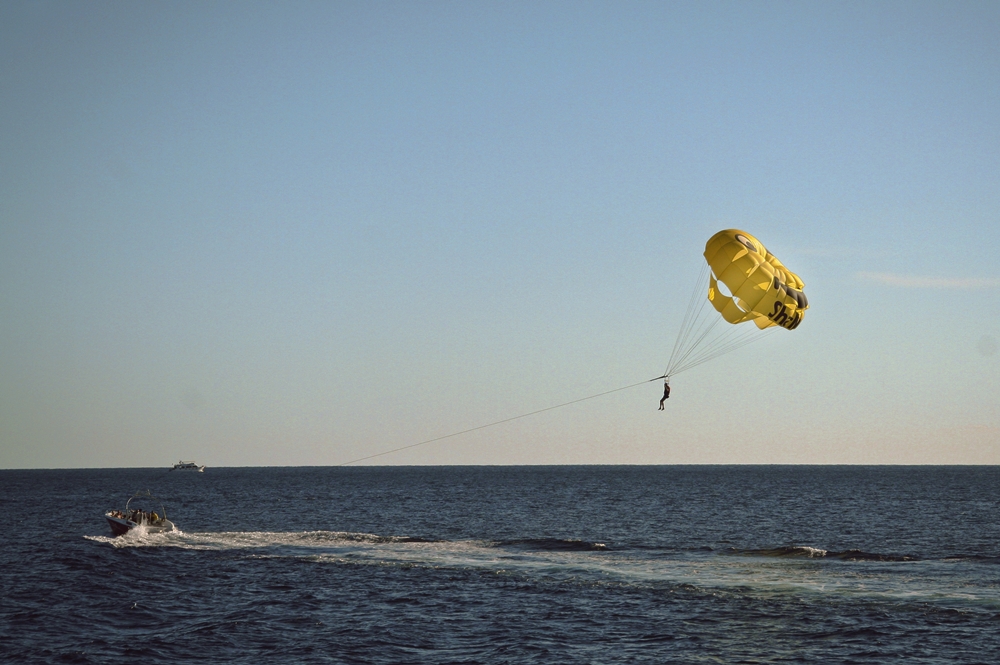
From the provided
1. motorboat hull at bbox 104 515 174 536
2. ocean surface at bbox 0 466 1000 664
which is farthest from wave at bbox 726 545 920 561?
motorboat hull at bbox 104 515 174 536

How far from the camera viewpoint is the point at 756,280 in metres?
32.0

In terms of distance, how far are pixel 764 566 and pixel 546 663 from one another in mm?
19707

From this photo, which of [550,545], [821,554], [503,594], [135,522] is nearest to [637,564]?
[550,545]

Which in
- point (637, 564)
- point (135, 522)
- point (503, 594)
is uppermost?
point (135, 522)

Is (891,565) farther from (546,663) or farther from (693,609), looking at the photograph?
(546,663)

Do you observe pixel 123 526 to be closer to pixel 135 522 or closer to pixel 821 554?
pixel 135 522

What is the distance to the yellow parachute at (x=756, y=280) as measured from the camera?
32.1m

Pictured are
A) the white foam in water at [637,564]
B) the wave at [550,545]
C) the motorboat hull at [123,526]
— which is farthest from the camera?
the motorboat hull at [123,526]

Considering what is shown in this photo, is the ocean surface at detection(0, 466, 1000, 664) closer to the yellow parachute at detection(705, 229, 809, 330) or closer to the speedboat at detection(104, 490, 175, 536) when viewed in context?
the speedboat at detection(104, 490, 175, 536)

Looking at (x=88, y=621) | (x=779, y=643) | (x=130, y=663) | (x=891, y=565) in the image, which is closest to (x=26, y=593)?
(x=88, y=621)

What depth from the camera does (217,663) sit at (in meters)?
25.9

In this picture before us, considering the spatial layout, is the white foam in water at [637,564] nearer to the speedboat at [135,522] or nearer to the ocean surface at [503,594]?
the ocean surface at [503,594]

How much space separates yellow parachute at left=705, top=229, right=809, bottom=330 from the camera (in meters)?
32.1

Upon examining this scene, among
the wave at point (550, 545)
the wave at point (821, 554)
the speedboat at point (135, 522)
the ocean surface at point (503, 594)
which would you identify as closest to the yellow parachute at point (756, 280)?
the ocean surface at point (503, 594)
